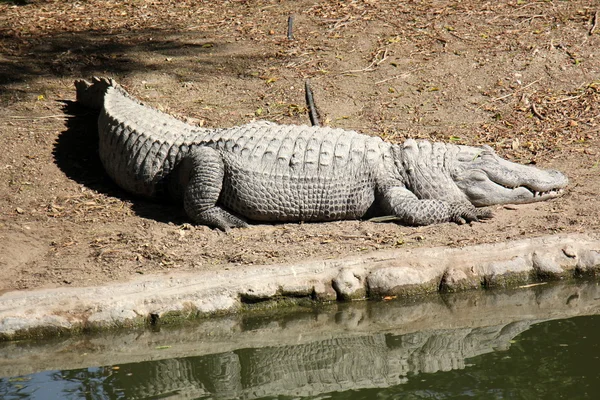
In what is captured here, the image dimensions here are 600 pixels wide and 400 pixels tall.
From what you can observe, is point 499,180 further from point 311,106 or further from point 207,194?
point 207,194

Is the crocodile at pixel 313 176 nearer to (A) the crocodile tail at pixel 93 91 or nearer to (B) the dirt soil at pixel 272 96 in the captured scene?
(B) the dirt soil at pixel 272 96

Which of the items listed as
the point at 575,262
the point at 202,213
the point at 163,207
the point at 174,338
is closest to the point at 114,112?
the point at 163,207

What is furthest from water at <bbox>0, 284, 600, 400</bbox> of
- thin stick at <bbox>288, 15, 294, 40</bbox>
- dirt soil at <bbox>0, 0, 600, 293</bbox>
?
thin stick at <bbox>288, 15, 294, 40</bbox>

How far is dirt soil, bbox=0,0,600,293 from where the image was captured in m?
6.19

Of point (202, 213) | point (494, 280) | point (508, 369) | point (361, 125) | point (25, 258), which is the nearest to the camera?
point (508, 369)

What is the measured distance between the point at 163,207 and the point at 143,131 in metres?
0.70

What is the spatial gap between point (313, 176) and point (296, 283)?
158 centimetres

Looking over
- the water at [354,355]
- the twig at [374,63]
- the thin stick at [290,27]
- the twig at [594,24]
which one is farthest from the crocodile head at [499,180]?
the thin stick at [290,27]

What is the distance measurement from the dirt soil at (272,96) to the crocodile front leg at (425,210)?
124mm

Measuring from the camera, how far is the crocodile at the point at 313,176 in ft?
21.9

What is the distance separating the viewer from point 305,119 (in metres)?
8.34

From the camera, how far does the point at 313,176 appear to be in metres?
6.77

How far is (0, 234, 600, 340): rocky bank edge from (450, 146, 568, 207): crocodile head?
1146 mm

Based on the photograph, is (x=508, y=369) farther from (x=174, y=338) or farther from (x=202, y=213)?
(x=202, y=213)
